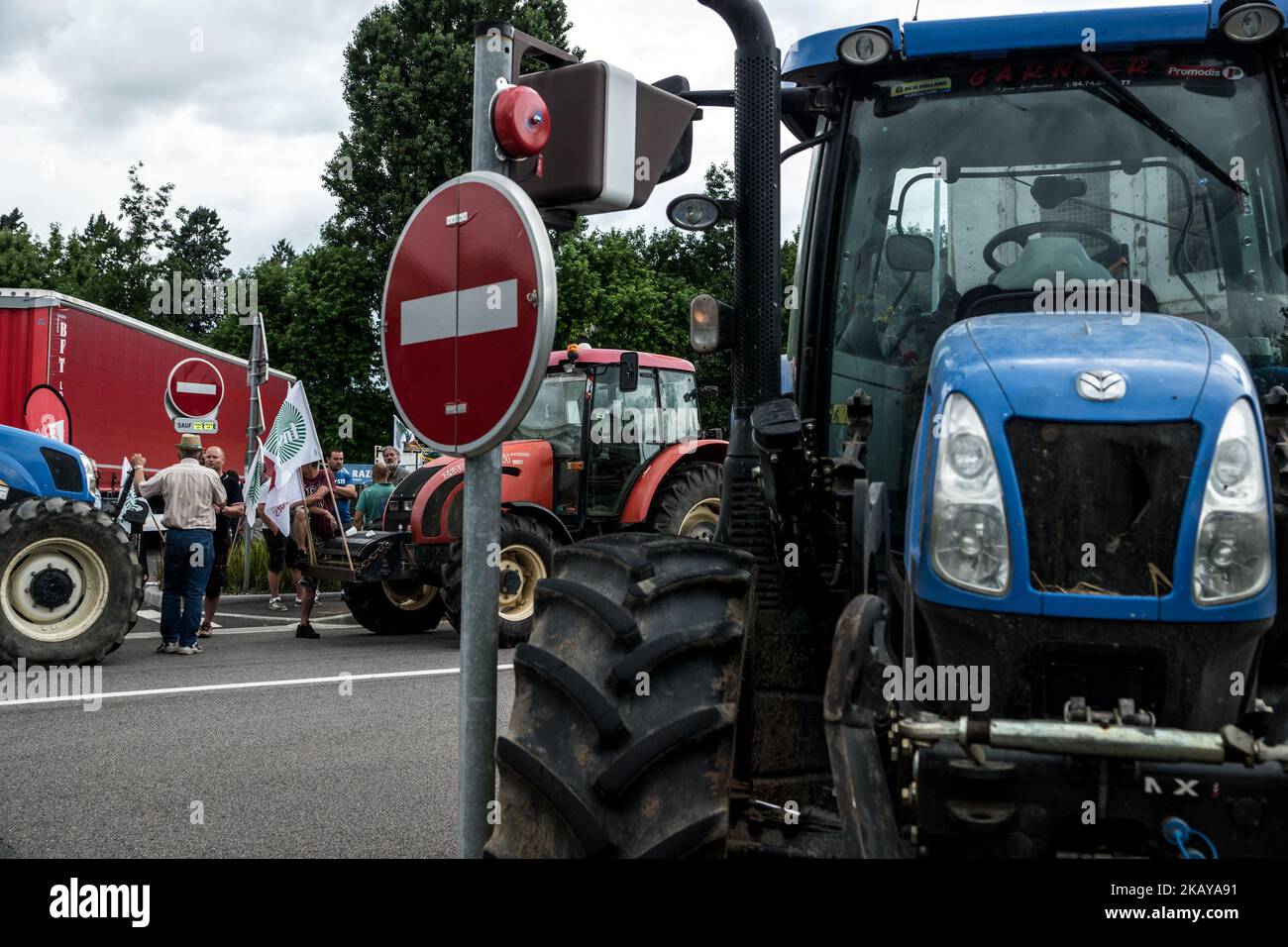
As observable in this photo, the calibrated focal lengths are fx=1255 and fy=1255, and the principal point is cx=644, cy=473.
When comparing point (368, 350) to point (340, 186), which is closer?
point (340, 186)

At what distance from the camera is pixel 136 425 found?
17.2 meters

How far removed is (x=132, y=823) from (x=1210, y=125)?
4607 millimetres

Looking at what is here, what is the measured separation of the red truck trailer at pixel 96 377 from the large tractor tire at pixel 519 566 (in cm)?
569

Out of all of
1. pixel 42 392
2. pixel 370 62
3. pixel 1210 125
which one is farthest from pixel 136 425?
pixel 1210 125

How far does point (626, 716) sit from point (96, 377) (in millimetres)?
15146

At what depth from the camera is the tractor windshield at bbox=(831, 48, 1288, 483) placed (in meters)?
3.31

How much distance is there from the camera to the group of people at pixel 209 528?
10.9m

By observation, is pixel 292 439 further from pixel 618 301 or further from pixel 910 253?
pixel 618 301

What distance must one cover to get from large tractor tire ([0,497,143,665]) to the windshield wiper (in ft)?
27.7

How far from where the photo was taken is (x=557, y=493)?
41.3ft
